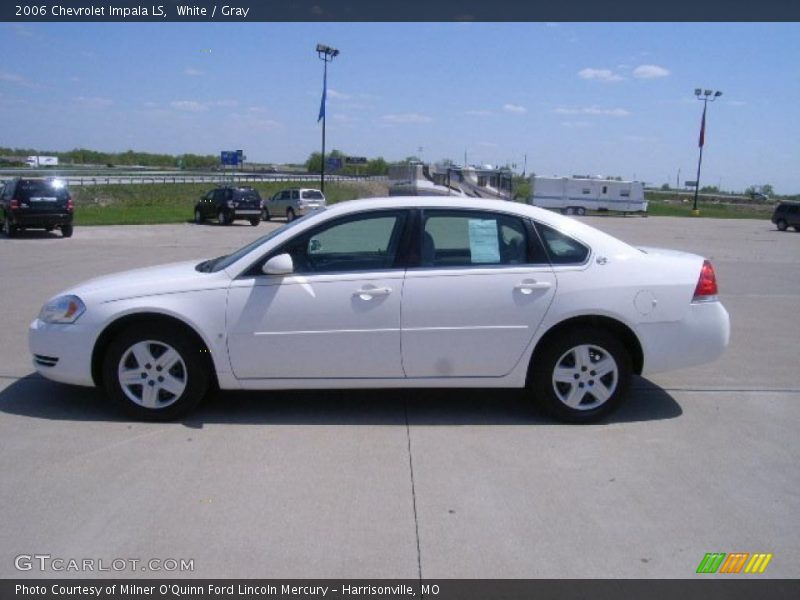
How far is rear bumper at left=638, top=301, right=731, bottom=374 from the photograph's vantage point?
527cm

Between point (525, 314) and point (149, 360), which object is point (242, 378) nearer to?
point (149, 360)

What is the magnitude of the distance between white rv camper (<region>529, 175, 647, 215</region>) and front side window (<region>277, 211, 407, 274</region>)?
5087cm

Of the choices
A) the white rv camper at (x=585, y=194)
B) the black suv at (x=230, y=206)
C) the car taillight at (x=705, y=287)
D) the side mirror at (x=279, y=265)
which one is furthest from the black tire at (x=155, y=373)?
the white rv camper at (x=585, y=194)

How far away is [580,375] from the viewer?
5246 millimetres

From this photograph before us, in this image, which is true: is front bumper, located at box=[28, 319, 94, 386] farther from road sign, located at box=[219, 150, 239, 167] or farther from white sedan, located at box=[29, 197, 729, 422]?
road sign, located at box=[219, 150, 239, 167]

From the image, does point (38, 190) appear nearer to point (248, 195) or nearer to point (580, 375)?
point (248, 195)

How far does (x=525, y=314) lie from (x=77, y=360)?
10.4ft

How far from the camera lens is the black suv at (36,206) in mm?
21750

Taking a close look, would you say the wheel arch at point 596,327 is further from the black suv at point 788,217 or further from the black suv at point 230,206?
the black suv at point 788,217

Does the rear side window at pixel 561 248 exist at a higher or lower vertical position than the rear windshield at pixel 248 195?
higher

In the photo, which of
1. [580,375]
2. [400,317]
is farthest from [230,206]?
[580,375]

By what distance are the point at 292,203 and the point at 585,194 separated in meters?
28.5

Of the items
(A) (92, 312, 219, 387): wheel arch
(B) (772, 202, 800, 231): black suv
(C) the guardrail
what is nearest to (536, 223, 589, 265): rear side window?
(A) (92, 312, 219, 387): wheel arch
